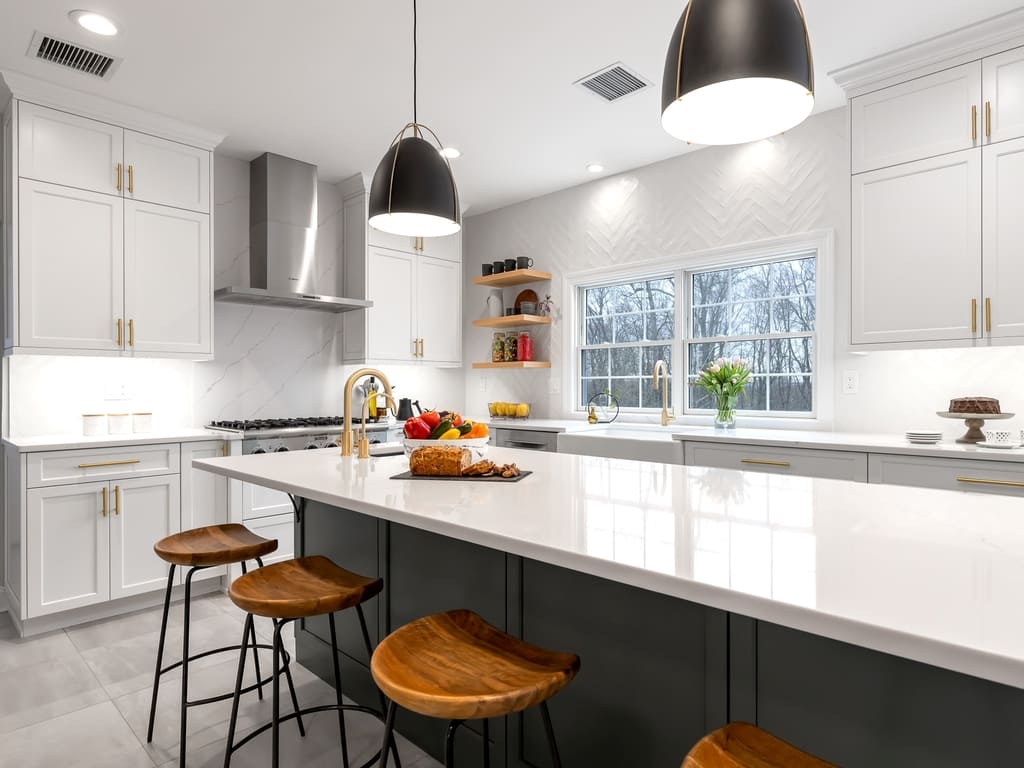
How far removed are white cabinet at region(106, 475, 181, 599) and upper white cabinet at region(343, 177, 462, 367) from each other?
165 cm

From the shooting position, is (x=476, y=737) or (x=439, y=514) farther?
(x=476, y=737)

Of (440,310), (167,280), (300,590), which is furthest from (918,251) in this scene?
(167,280)

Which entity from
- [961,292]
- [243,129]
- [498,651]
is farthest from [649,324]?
[498,651]

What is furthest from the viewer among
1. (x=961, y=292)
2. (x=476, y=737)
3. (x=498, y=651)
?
(x=961, y=292)

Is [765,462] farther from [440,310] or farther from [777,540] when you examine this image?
[440,310]

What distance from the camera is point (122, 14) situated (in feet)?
8.36

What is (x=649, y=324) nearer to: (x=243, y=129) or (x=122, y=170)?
(x=243, y=129)

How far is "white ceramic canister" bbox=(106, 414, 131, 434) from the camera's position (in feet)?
11.4

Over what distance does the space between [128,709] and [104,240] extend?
235cm

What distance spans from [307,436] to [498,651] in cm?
293

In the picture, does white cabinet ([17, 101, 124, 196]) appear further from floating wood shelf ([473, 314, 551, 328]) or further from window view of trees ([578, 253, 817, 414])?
window view of trees ([578, 253, 817, 414])

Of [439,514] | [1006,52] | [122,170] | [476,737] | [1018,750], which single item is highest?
[1006,52]

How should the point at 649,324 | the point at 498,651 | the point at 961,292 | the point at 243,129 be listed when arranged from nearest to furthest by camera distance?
1. the point at 498,651
2. the point at 961,292
3. the point at 243,129
4. the point at 649,324

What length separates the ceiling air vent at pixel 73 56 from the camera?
108 inches
